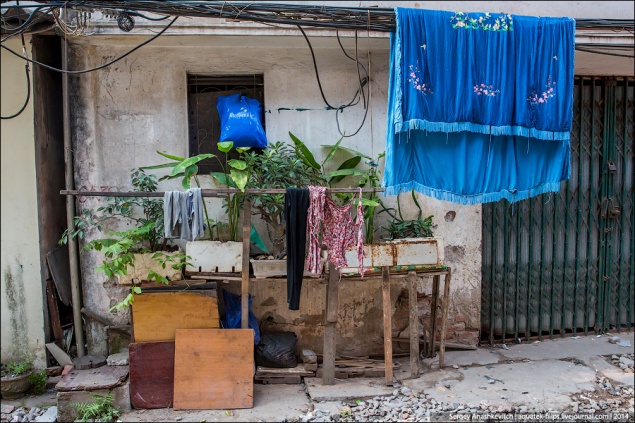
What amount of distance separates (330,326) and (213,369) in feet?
3.78

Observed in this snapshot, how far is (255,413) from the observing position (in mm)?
4766

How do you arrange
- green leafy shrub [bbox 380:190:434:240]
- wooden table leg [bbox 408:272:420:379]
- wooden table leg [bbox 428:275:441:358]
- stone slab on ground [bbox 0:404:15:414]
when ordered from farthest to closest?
wooden table leg [bbox 428:275:441:358], green leafy shrub [bbox 380:190:434:240], wooden table leg [bbox 408:272:420:379], stone slab on ground [bbox 0:404:15:414]

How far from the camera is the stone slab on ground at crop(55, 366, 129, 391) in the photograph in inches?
188

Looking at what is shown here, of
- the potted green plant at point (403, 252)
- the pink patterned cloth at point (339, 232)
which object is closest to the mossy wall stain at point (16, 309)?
the pink patterned cloth at point (339, 232)

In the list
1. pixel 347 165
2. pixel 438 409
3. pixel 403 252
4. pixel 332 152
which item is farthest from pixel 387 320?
pixel 332 152

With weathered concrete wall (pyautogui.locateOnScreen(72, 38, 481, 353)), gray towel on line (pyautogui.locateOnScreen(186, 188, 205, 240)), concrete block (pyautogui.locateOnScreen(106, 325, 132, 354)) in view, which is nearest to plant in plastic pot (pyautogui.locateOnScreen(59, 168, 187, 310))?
weathered concrete wall (pyautogui.locateOnScreen(72, 38, 481, 353))

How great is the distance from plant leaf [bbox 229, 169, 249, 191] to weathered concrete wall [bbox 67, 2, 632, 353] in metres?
0.98

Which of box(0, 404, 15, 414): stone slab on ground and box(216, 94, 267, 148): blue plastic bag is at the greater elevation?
box(216, 94, 267, 148): blue plastic bag

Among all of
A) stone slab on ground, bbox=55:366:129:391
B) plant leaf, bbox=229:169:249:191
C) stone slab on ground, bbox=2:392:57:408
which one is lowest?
stone slab on ground, bbox=2:392:57:408

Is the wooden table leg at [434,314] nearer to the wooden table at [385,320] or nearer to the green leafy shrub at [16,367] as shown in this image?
the wooden table at [385,320]

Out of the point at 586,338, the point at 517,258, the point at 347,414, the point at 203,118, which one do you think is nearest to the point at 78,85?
the point at 203,118

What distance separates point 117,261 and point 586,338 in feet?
17.7

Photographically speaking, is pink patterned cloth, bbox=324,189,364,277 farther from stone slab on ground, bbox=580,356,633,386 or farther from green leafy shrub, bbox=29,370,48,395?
green leafy shrub, bbox=29,370,48,395

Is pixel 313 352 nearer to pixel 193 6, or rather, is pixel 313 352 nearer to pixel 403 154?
pixel 403 154
